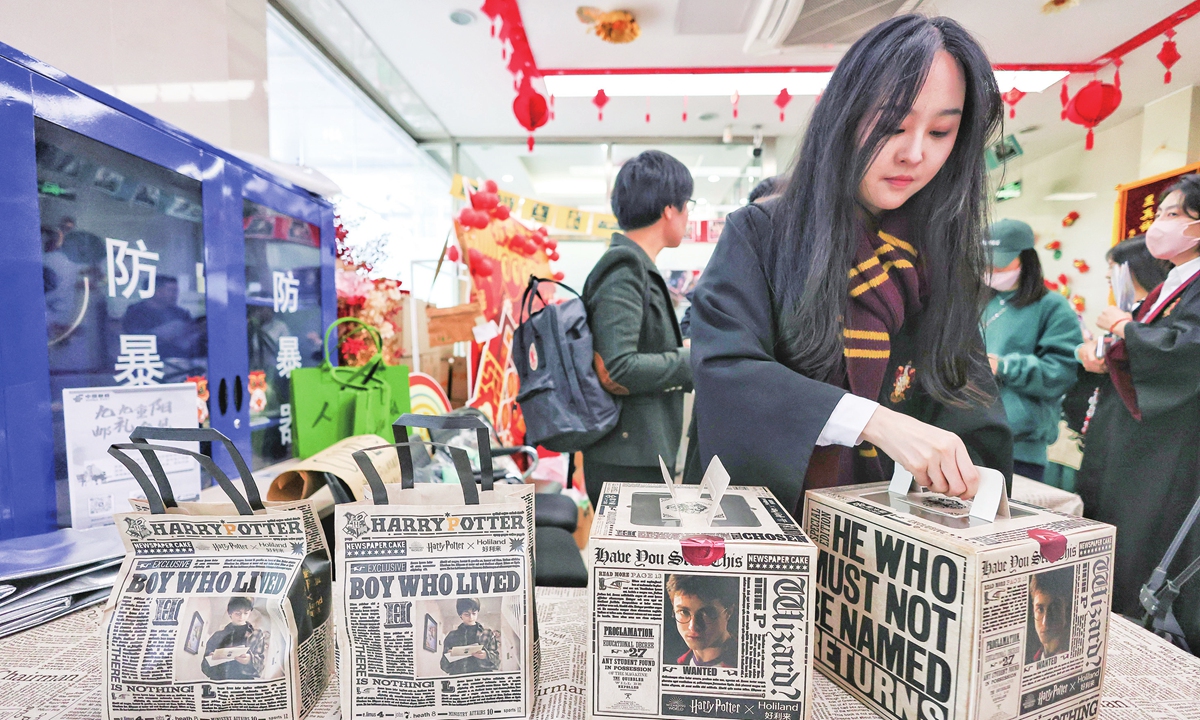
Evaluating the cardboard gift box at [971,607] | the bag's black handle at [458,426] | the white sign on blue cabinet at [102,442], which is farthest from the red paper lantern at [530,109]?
the cardboard gift box at [971,607]

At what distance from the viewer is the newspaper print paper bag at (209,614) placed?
50 cm

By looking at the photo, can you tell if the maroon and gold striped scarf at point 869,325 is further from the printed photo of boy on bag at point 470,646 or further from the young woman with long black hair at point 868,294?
the printed photo of boy on bag at point 470,646

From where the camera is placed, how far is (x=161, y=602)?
514 mm

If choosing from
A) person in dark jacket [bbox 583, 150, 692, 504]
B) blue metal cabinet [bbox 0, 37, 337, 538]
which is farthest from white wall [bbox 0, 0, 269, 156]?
person in dark jacket [bbox 583, 150, 692, 504]

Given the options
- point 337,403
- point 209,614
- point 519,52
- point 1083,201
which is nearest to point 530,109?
point 519,52

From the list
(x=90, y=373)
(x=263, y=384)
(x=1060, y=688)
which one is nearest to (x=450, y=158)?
(x=263, y=384)

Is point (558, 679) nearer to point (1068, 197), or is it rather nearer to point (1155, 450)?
point (1155, 450)

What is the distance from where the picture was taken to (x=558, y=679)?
60cm

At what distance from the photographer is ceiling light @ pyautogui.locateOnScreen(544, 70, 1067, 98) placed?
11.8 feet

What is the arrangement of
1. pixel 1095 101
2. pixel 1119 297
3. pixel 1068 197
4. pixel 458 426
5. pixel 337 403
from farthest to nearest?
1. pixel 1068 197
2. pixel 1095 101
3. pixel 1119 297
4. pixel 337 403
5. pixel 458 426

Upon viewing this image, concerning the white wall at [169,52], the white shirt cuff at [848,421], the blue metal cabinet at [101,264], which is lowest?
the white shirt cuff at [848,421]

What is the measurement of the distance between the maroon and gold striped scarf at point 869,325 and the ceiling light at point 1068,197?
5.44 m

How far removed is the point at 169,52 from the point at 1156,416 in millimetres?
3564

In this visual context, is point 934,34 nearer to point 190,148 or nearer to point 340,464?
point 340,464
